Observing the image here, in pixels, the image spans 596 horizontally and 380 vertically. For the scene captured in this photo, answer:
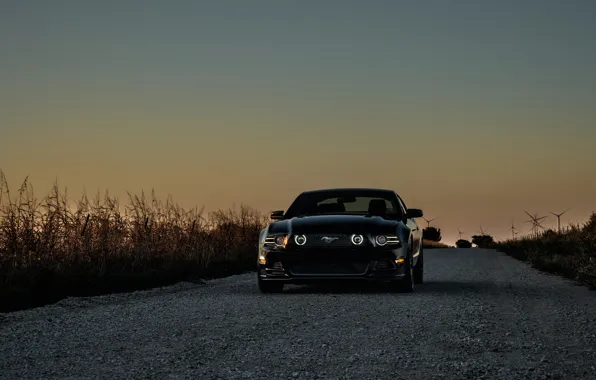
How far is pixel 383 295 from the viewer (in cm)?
1327

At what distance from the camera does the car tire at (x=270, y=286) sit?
13470mm

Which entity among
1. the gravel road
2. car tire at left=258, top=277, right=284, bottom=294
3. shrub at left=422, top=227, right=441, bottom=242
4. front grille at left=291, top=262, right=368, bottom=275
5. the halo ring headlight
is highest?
shrub at left=422, top=227, right=441, bottom=242

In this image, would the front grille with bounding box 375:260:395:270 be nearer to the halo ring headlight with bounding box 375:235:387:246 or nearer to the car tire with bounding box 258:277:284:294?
the halo ring headlight with bounding box 375:235:387:246

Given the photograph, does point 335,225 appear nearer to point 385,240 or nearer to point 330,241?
point 330,241

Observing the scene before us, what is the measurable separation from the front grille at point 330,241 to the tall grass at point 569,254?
5.36m

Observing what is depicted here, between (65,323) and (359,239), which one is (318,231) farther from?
(65,323)

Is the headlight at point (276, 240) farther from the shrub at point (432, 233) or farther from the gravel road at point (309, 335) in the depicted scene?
the shrub at point (432, 233)

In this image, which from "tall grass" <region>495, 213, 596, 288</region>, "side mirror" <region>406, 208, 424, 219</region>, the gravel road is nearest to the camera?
the gravel road

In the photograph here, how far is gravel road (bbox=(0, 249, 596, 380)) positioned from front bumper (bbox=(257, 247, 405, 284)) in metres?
0.37

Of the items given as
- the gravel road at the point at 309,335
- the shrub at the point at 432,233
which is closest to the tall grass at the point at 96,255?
the gravel road at the point at 309,335

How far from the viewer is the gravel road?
6957mm

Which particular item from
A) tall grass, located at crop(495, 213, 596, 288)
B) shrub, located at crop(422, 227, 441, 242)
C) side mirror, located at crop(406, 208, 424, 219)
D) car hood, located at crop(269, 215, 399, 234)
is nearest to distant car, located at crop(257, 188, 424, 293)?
car hood, located at crop(269, 215, 399, 234)

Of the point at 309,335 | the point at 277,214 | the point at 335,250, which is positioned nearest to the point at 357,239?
the point at 335,250

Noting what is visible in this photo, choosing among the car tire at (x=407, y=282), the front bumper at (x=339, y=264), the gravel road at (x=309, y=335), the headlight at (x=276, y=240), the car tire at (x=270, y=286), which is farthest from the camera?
the car tire at (x=270, y=286)
